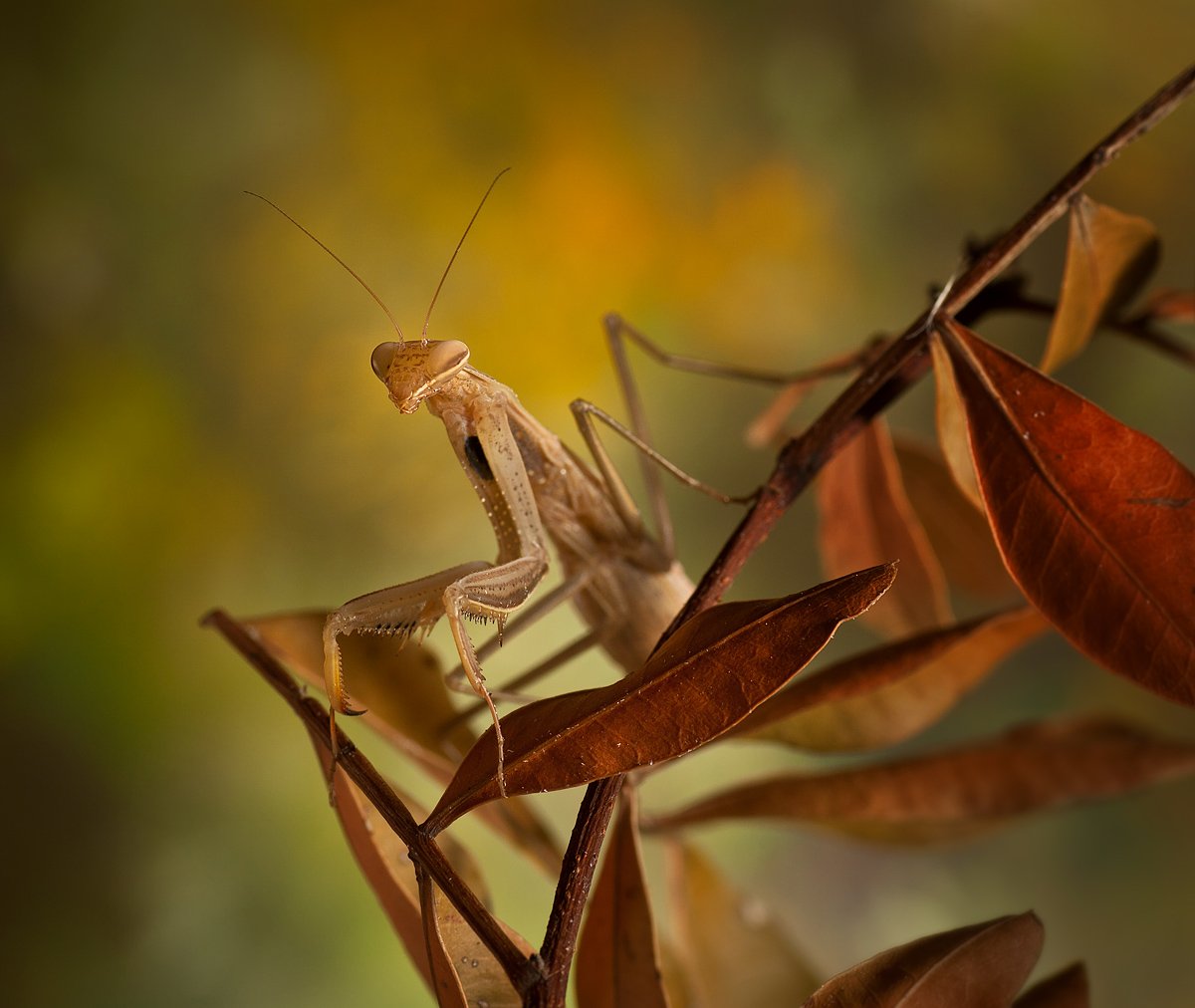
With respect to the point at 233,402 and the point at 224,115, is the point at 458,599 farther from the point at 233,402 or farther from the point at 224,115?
the point at 224,115

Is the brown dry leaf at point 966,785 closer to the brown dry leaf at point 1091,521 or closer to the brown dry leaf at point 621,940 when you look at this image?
the brown dry leaf at point 621,940

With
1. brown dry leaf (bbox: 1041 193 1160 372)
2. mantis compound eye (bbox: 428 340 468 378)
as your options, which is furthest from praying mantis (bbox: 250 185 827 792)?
brown dry leaf (bbox: 1041 193 1160 372)

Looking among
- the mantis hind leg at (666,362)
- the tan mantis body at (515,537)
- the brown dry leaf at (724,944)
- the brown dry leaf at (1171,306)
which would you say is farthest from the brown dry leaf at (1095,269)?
the brown dry leaf at (724,944)

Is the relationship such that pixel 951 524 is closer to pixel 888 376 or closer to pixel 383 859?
pixel 888 376

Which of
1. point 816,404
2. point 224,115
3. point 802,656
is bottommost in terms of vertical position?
point 802,656

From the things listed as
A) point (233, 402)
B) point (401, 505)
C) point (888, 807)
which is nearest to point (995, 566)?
point (888, 807)

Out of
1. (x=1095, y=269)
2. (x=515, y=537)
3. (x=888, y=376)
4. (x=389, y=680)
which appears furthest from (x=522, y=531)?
(x=1095, y=269)
